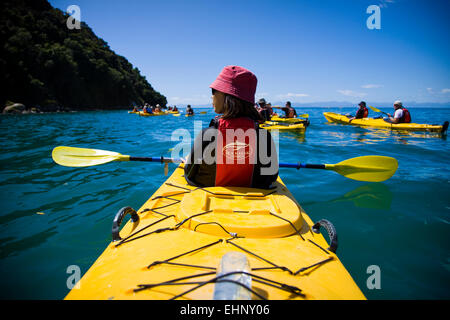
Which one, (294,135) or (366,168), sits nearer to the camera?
(366,168)

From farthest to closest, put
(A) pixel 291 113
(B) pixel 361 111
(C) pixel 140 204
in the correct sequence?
1. (A) pixel 291 113
2. (B) pixel 361 111
3. (C) pixel 140 204

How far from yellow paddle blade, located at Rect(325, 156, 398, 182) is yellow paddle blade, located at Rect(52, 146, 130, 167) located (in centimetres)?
388

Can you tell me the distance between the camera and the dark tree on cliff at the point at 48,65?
105ft

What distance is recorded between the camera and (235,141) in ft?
6.82

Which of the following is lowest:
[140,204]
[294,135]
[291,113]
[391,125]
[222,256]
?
[140,204]

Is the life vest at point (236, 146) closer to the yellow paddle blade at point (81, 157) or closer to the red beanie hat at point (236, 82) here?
the red beanie hat at point (236, 82)

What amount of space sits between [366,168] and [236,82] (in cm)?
314

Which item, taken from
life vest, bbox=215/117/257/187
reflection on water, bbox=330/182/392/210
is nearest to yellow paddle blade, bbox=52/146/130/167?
life vest, bbox=215/117/257/187

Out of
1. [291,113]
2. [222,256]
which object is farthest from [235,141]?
[291,113]

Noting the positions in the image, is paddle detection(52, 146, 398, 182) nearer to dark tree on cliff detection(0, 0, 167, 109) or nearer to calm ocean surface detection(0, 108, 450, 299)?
calm ocean surface detection(0, 108, 450, 299)

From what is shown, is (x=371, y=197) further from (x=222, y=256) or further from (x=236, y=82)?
(x=222, y=256)

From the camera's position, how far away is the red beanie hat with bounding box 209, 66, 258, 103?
2.03m

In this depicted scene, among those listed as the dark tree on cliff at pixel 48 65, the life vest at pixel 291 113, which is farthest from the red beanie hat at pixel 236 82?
the dark tree on cliff at pixel 48 65
